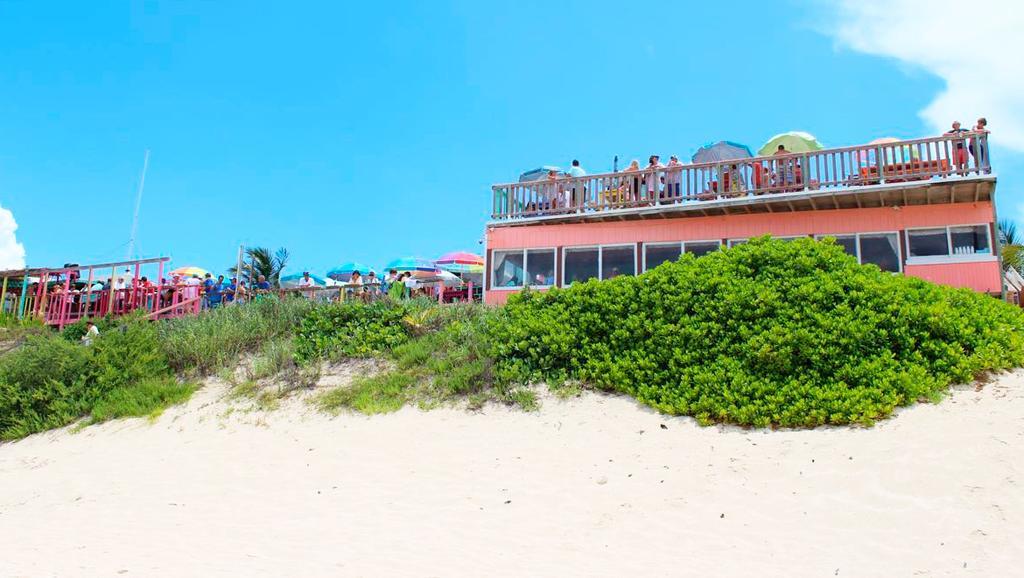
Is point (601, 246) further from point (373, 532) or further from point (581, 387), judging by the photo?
point (373, 532)

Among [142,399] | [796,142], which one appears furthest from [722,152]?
[142,399]

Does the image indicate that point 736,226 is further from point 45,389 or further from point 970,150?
point 45,389

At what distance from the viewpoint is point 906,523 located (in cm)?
600

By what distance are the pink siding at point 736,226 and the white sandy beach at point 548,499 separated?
7.90 meters

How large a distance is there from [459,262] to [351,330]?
531 inches

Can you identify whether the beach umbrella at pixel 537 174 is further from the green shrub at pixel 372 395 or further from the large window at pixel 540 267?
the green shrub at pixel 372 395

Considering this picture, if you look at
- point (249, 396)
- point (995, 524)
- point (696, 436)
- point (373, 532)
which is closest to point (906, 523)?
point (995, 524)

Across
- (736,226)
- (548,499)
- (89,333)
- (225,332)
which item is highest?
(736,226)

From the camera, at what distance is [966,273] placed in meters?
15.3

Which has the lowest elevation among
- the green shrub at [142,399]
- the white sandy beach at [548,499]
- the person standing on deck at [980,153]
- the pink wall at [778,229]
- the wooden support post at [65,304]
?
the white sandy beach at [548,499]

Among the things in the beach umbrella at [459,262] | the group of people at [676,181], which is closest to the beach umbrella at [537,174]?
the group of people at [676,181]

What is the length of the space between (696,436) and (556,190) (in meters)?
11.1

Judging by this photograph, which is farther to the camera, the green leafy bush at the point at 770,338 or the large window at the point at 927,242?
the large window at the point at 927,242

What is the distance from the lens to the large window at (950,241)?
50.4 feet
